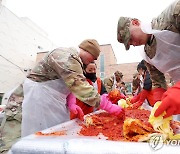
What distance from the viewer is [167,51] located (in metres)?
2.02

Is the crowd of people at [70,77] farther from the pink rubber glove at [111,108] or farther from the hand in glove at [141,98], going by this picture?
the hand in glove at [141,98]

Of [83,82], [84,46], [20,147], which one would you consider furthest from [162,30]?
[20,147]

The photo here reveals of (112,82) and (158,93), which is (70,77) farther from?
(112,82)

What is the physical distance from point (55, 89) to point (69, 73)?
33 cm

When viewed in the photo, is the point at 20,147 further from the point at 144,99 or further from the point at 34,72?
the point at 144,99

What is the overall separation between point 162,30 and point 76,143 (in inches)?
57.2

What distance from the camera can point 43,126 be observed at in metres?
1.86

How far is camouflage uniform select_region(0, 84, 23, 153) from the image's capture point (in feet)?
5.51

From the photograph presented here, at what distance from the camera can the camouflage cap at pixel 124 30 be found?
2.03 m

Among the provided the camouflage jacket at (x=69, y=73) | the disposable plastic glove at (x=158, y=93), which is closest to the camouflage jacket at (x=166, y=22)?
the disposable plastic glove at (x=158, y=93)

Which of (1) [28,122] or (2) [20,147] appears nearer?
(2) [20,147]

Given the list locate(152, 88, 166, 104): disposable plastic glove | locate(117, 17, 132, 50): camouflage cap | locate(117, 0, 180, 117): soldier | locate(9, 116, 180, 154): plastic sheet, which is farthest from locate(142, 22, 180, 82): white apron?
locate(9, 116, 180, 154): plastic sheet

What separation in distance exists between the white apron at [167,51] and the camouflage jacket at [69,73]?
0.75 meters

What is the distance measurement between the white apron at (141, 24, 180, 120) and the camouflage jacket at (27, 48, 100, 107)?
75cm
